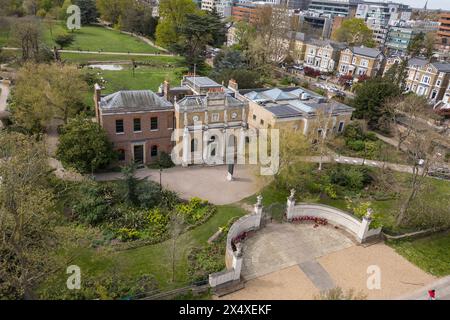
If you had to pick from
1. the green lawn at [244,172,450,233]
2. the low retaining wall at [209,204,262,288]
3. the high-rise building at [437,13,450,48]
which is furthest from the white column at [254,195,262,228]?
the high-rise building at [437,13,450,48]

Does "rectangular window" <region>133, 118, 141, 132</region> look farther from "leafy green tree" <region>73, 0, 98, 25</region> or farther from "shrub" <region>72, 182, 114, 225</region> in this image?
"leafy green tree" <region>73, 0, 98, 25</region>

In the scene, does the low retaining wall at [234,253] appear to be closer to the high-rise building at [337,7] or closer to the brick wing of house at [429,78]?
the brick wing of house at [429,78]

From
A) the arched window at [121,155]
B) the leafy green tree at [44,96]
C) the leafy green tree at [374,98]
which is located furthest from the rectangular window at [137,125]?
the leafy green tree at [374,98]

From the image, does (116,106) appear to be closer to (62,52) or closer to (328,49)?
(62,52)

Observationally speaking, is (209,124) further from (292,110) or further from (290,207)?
(290,207)

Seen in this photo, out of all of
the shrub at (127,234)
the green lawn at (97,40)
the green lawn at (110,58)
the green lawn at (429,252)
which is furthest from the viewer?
the green lawn at (97,40)
